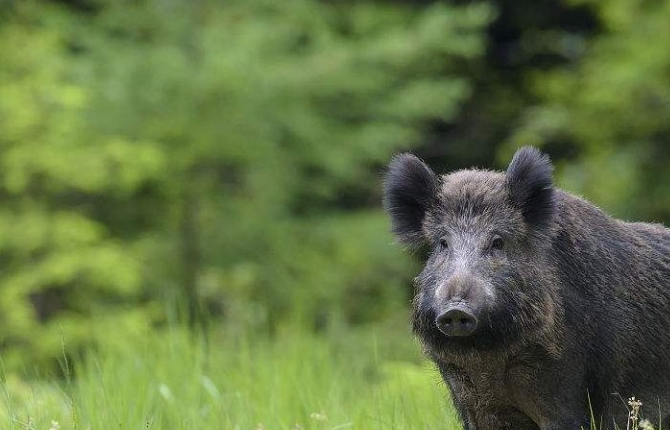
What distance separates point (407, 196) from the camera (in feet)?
15.9

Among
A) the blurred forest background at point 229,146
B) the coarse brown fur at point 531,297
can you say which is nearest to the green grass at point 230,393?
the coarse brown fur at point 531,297

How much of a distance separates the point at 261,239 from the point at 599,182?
312 cm

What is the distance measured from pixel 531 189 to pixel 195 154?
21.9ft

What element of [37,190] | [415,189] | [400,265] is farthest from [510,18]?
[415,189]

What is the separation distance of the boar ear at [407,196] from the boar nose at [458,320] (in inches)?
27.0

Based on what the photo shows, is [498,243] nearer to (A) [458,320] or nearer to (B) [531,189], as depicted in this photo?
(B) [531,189]

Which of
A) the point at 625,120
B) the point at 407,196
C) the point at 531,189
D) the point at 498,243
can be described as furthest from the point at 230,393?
the point at 625,120

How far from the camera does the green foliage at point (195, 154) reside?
10461 millimetres

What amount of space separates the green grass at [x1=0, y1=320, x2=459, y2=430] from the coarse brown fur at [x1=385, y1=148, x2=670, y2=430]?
57 centimetres

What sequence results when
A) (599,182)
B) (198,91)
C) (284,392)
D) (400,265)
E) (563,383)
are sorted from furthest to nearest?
1. (400,265)
2. (599,182)
3. (198,91)
4. (284,392)
5. (563,383)

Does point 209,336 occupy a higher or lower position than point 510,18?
lower

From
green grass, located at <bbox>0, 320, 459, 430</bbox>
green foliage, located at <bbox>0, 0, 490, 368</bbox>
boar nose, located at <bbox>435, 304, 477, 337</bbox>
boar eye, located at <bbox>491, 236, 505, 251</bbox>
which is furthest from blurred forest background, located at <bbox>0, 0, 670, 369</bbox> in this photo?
boar nose, located at <bbox>435, 304, 477, 337</bbox>

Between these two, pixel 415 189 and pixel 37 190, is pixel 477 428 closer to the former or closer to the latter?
pixel 415 189

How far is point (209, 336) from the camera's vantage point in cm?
661
